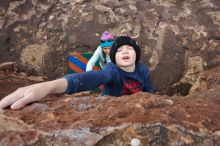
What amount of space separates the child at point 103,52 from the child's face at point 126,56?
6.28 ft

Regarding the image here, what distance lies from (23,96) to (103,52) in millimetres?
2778

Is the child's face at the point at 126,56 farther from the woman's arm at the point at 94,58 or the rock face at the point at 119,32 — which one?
the rock face at the point at 119,32

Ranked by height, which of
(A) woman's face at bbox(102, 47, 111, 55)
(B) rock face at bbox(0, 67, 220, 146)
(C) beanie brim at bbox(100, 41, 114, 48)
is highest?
(C) beanie brim at bbox(100, 41, 114, 48)

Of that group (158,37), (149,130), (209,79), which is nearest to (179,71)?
(158,37)

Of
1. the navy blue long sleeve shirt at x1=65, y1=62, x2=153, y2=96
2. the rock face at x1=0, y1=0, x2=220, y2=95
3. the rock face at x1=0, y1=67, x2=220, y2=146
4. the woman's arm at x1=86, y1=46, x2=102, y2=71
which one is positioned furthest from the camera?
the rock face at x1=0, y1=0, x2=220, y2=95

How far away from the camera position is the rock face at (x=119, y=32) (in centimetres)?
447

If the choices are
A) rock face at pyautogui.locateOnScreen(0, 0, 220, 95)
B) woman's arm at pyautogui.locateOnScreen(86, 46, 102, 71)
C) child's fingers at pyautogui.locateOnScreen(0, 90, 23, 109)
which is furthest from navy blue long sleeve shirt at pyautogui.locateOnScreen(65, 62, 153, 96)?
rock face at pyautogui.locateOnScreen(0, 0, 220, 95)

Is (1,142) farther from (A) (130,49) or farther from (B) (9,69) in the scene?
(B) (9,69)

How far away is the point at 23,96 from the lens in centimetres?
170

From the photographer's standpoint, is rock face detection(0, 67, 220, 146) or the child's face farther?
the child's face

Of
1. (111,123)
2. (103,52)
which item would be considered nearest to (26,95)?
(111,123)

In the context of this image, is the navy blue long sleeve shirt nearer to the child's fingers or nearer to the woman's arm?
the child's fingers

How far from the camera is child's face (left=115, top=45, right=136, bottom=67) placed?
2344 millimetres

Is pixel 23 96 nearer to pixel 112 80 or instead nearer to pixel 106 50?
pixel 112 80
